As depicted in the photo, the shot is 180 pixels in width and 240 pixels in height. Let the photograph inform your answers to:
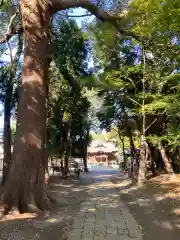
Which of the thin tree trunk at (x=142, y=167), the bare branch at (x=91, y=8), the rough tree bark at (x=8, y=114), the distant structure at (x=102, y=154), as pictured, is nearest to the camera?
the bare branch at (x=91, y=8)

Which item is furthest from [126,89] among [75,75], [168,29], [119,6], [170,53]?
[168,29]

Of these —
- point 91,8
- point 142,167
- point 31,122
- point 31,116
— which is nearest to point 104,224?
point 31,122

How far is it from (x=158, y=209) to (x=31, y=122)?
455 centimetres

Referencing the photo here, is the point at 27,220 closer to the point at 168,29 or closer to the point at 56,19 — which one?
the point at 168,29

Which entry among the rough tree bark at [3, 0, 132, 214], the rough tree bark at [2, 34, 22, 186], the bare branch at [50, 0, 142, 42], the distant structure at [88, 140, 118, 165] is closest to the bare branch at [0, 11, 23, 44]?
the bare branch at [50, 0, 142, 42]

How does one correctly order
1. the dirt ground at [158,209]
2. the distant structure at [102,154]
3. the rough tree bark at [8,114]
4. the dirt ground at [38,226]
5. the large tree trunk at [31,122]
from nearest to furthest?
the dirt ground at [38,226], the dirt ground at [158,209], the large tree trunk at [31,122], the rough tree bark at [8,114], the distant structure at [102,154]

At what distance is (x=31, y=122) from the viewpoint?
10.5 m

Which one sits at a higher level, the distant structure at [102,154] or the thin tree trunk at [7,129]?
the distant structure at [102,154]

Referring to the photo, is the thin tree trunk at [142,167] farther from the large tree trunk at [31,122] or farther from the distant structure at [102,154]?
the distant structure at [102,154]

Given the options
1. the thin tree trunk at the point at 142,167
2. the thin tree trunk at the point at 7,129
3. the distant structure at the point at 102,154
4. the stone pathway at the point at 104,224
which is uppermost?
the distant structure at the point at 102,154

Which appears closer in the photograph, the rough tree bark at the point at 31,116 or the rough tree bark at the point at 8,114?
the rough tree bark at the point at 31,116

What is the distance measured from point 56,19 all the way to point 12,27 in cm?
428

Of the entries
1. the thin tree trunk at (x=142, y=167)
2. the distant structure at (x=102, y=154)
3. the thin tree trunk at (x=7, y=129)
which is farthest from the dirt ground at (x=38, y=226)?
the distant structure at (x=102, y=154)

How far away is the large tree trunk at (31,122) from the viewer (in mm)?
9961
